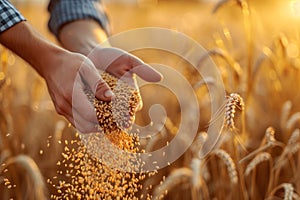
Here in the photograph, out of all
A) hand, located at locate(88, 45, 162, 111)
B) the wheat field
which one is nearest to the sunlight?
the wheat field

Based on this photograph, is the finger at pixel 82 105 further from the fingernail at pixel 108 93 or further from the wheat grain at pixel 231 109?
the wheat grain at pixel 231 109

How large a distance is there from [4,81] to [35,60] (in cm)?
25

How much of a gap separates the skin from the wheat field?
7 centimetres

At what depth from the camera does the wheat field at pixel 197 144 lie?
51.3 inches

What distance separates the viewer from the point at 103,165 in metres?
1.30

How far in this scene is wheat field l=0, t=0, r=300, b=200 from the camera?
51.3 inches

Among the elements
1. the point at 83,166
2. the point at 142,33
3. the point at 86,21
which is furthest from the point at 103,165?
the point at 142,33

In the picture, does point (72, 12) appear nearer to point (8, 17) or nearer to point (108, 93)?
point (8, 17)

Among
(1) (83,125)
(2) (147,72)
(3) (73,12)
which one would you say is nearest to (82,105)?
(1) (83,125)

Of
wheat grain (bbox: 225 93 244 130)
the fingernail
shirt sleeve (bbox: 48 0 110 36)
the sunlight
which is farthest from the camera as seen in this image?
shirt sleeve (bbox: 48 0 110 36)

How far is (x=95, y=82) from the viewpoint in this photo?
1.30 meters

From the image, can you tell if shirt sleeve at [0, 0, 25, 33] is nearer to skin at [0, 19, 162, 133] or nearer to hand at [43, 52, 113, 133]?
skin at [0, 19, 162, 133]

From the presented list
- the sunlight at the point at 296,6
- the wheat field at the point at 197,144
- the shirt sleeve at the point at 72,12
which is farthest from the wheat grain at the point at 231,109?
the shirt sleeve at the point at 72,12

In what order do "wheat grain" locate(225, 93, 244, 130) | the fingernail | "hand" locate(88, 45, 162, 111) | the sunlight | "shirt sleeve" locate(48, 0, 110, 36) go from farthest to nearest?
1. "shirt sleeve" locate(48, 0, 110, 36)
2. the sunlight
3. "hand" locate(88, 45, 162, 111)
4. the fingernail
5. "wheat grain" locate(225, 93, 244, 130)
